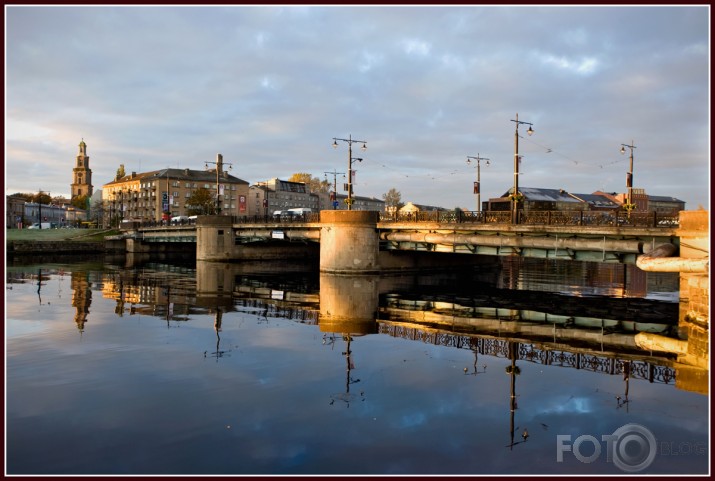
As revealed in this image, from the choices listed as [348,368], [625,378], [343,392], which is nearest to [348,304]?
[348,368]

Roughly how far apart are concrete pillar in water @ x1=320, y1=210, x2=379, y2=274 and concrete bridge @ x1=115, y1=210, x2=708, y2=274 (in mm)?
89

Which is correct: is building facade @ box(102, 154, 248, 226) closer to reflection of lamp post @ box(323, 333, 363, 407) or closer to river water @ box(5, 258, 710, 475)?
river water @ box(5, 258, 710, 475)

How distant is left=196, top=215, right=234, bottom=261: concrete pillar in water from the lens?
2670 inches

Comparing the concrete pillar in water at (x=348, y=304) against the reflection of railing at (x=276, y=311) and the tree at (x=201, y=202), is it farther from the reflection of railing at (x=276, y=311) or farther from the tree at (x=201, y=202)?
the tree at (x=201, y=202)

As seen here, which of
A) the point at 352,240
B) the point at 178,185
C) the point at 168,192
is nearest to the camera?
the point at 352,240

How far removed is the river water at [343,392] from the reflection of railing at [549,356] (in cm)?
12

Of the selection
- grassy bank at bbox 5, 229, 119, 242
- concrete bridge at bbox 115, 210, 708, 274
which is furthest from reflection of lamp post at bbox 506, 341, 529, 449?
grassy bank at bbox 5, 229, 119, 242

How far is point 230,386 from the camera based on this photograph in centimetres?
1510

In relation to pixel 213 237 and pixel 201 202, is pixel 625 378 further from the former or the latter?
pixel 201 202

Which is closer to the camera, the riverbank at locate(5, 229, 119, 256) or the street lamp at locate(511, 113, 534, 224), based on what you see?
the street lamp at locate(511, 113, 534, 224)

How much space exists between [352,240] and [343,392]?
34727mm

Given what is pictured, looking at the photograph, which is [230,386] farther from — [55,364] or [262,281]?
[262,281]

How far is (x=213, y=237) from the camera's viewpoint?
67875 mm

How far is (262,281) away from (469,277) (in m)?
20.4
